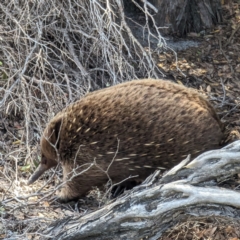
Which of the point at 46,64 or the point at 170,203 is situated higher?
the point at 46,64

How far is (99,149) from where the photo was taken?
11.8 feet

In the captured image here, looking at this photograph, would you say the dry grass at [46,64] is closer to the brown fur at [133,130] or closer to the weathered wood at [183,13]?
the brown fur at [133,130]

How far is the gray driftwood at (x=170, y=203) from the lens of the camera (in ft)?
9.23

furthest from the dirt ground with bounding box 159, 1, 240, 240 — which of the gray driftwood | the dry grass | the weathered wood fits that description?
the gray driftwood

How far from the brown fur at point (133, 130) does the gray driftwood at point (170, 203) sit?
58 cm

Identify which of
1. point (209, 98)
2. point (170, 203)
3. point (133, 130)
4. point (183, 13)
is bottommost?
point (209, 98)

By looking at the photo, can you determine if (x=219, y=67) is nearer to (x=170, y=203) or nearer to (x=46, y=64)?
(x=46, y=64)

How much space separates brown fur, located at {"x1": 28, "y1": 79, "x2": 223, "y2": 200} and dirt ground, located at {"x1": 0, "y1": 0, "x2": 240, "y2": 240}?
0.30 meters

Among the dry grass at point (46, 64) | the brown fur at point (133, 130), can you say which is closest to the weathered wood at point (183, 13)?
the dry grass at point (46, 64)

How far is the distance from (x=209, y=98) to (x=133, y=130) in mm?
1363

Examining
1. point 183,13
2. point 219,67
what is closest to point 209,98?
point 219,67

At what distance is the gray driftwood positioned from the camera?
111 inches

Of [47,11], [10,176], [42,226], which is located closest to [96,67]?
[47,11]

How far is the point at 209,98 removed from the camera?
15.4 ft
